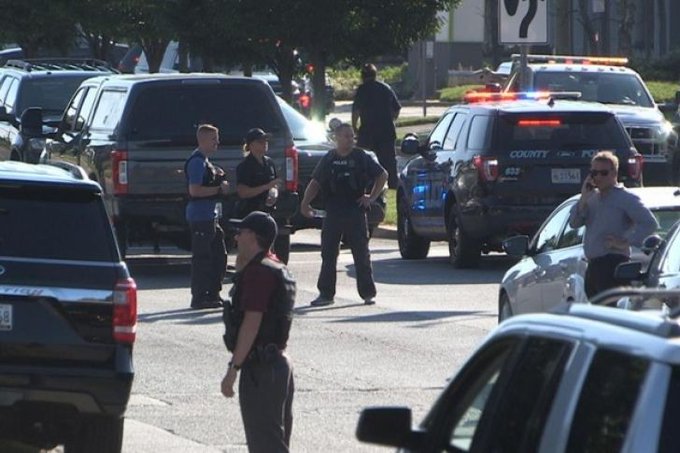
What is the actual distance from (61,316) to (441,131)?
1267cm

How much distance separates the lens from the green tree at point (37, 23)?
37094 millimetres

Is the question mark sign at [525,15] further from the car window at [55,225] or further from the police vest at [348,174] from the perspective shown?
the car window at [55,225]

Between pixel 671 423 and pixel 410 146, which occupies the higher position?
pixel 671 423

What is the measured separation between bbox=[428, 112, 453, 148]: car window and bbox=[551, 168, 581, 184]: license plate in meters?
1.99

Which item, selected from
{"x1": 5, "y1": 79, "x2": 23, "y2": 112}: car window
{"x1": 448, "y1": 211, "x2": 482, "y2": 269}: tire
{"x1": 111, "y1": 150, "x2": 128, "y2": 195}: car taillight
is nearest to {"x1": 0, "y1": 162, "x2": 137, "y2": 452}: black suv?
{"x1": 111, "y1": 150, "x2": 128, "y2": 195}: car taillight

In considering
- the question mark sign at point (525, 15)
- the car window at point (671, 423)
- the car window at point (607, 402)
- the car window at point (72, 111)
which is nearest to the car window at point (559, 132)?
the question mark sign at point (525, 15)

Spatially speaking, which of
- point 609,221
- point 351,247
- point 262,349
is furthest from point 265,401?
point 351,247

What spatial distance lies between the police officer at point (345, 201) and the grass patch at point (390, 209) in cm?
774

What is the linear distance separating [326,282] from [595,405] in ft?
41.9

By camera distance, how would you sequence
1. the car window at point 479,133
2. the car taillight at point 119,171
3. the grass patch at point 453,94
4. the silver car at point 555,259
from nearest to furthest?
1. the silver car at point 555,259
2. the car taillight at point 119,171
3. the car window at point 479,133
4. the grass patch at point 453,94

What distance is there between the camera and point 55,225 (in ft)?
30.0

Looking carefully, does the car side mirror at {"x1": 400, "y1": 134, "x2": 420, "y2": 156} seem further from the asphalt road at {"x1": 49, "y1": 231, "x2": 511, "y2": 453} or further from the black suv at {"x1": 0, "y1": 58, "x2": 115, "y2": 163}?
the black suv at {"x1": 0, "y1": 58, "x2": 115, "y2": 163}

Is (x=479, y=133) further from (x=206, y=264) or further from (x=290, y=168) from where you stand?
(x=206, y=264)

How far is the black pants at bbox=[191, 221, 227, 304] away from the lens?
16906 mm
